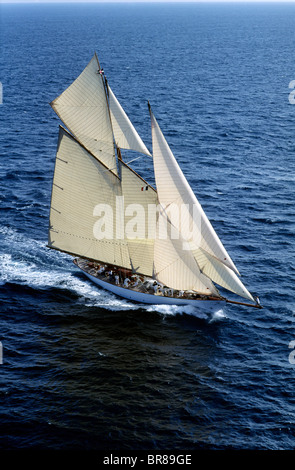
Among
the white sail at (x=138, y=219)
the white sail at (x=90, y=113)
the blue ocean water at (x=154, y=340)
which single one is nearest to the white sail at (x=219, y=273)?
the blue ocean water at (x=154, y=340)

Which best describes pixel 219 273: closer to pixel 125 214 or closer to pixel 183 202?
pixel 183 202

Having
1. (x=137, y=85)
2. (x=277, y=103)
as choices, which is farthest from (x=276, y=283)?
(x=137, y=85)

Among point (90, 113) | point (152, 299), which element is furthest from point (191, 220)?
point (90, 113)

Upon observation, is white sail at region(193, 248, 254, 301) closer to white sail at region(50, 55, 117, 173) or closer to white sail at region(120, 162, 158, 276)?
white sail at region(120, 162, 158, 276)

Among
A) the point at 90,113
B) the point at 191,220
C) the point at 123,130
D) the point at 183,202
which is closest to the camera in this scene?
the point at 183,202

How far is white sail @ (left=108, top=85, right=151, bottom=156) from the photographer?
58469mm

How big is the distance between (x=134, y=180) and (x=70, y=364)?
19.9 meters

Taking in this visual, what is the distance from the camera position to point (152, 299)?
206 ft

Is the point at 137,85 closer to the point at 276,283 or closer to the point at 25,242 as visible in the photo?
the point at 25,242

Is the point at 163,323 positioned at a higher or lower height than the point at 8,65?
lower

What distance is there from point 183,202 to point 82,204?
1357 centimetres

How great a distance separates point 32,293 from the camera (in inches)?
2562

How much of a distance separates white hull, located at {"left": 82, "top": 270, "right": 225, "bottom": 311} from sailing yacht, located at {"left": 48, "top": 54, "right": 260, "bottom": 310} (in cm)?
12

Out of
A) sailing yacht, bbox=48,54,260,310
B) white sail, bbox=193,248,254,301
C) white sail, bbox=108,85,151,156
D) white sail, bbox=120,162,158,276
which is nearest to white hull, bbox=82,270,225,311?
sailing yacht, bbox=48,54,260,310
